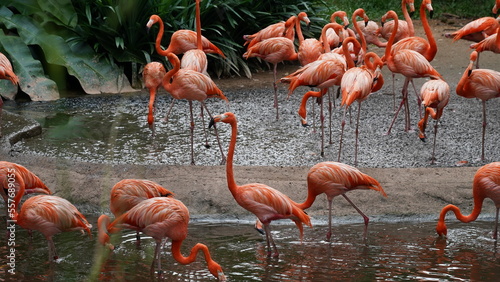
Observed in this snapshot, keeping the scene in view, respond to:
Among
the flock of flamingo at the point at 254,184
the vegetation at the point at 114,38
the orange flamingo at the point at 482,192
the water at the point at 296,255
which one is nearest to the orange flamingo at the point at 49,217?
the flock of flamingo at the point at 254,184

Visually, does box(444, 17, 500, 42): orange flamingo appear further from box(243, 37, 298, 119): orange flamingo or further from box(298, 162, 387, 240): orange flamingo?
box(298, 162, 387, 240): orange flamingo

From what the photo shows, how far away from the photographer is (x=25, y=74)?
8.12 metres

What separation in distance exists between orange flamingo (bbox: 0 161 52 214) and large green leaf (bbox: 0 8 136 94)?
4.09 m

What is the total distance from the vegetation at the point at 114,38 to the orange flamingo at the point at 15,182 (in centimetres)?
340

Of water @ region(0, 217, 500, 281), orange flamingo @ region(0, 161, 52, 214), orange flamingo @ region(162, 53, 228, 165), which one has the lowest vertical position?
water @ region(0, 217, 500, 281)

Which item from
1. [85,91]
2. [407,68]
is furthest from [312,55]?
[85,91]

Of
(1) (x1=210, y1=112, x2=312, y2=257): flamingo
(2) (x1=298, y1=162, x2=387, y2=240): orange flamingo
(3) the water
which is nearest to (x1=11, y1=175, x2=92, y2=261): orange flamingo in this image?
(3) the water

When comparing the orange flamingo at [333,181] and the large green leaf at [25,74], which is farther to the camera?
the large green leaf at [25,74]

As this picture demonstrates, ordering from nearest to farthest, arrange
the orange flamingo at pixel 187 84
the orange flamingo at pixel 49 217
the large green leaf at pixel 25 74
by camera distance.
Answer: the orange flamingo at pixel 49 217, the orange flamingo at pixel 187 84, the large green leaf at pixel 25 74

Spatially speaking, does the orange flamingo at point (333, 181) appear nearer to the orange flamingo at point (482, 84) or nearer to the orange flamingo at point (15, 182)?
the orange flamingo at point (15, 182)

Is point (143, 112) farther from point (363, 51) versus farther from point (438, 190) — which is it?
point (438, 190)

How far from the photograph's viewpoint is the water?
3.72m

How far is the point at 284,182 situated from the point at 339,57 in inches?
70.9

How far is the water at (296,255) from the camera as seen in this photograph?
12.2 ft
